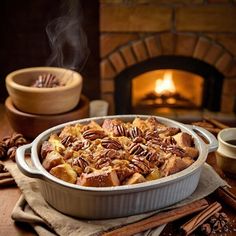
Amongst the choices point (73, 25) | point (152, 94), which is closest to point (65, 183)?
point (73, 25)

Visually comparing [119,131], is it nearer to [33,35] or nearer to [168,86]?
[33,35]

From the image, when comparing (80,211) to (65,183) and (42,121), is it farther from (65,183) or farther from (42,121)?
(42,121)

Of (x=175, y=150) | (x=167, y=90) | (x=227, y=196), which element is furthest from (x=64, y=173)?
(x=167, y=90)

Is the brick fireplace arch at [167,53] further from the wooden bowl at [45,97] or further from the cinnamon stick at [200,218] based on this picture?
the cinnamon stick at [200,218]

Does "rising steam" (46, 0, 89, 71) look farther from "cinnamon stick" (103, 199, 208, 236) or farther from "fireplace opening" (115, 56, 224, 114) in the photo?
"cinnamon stick" (103, 199, 208, 236)

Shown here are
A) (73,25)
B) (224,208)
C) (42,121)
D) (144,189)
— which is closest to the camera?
(144,189)
